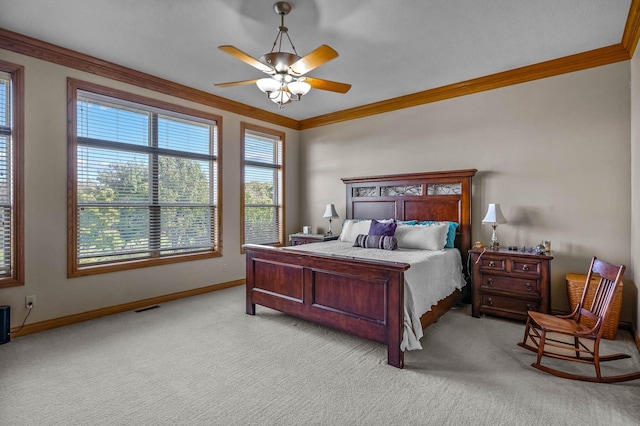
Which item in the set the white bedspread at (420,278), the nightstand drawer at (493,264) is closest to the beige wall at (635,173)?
the nightstand drawer at (493,264)

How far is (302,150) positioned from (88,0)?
13.0 feet

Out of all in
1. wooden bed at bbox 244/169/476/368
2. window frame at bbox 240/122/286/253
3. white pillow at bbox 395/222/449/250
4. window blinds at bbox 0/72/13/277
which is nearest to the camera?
wooden bed at bbox 244/169/476/368

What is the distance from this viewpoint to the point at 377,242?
407 centimetres

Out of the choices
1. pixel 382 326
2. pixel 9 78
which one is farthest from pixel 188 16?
pixel 382 326

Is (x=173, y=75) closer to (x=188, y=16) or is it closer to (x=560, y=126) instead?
(x=188, y=16)

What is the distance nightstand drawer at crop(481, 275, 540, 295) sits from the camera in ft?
11.0

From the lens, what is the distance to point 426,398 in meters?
2.10

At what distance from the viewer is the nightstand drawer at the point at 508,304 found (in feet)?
11.0

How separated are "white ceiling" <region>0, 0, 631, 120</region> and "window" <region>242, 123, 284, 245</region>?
1618 millimetres

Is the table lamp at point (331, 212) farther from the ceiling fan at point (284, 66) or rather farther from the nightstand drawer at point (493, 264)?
the ceiling fan at point (284, 66)

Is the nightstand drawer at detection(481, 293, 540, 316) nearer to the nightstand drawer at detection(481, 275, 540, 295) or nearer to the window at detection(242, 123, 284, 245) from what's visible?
the nightstand drawer at detection(481, 275, 540, 295)

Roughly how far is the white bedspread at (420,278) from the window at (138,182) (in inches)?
82.7

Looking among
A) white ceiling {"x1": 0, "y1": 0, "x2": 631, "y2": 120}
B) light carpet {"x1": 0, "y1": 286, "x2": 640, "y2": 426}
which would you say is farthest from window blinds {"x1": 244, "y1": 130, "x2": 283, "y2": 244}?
light carpet {"x1": 0, "y1": 286, "x2": 640, "y2": 426}

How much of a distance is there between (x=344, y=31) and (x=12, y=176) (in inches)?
139
